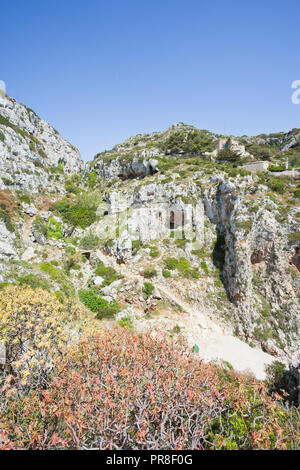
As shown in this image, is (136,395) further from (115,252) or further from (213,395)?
(115,252)

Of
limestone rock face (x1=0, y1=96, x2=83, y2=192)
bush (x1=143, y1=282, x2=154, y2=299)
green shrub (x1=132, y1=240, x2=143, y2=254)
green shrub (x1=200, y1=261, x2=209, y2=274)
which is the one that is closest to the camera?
bush (x1=143, y1=282, x2=154, y2=299)

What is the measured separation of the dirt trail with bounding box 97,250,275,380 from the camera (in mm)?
14703

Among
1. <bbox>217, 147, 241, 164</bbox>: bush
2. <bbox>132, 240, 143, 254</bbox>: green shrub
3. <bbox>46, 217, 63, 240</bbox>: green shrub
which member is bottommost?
<bbox>132, 240, 143, 254</bbox>: green shrub

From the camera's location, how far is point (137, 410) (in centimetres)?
548

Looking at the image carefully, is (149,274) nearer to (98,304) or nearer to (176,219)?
(98,304)

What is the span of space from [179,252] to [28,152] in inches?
1635

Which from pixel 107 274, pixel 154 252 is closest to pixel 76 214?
pixel 107 274

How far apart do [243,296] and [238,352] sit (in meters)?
4.97

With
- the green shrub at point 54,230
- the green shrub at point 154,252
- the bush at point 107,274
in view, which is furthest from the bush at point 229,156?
the green shrub at point 54,230

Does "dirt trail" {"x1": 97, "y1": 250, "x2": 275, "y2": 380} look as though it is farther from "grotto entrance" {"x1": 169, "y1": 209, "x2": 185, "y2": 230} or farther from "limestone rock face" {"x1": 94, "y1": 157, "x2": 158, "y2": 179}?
"limestone rock face" {"x1": 94, "y1": 157, "x2": 158, "y2": 179}

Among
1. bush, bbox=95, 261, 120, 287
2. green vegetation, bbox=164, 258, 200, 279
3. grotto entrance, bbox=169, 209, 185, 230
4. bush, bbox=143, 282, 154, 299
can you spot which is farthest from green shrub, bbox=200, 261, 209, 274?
bush, bbox=95, 261, 120, 287

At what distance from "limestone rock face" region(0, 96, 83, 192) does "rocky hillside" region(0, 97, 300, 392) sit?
0.34 m

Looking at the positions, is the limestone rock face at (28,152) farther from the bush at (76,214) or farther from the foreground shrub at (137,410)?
the foreground shrub at (137,410)

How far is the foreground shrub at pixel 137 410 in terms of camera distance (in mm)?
4539
